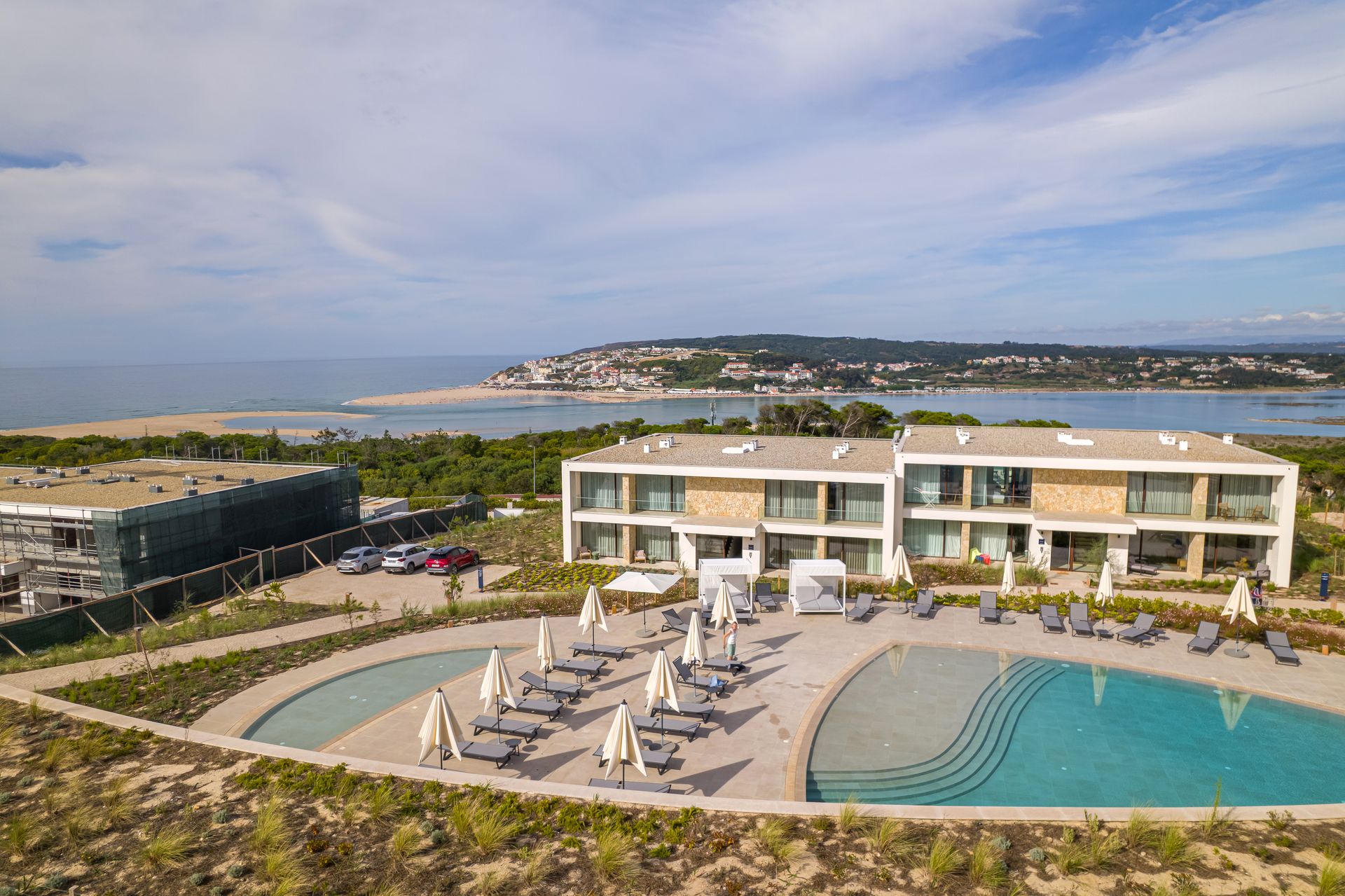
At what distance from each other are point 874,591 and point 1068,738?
900 centimetres

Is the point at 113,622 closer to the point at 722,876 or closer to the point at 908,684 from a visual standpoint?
the point at 722,876

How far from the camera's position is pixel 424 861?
30.5 feet

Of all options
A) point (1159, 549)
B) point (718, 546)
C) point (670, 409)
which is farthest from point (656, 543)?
point (670, 409)

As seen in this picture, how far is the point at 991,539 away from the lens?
25.9 meters

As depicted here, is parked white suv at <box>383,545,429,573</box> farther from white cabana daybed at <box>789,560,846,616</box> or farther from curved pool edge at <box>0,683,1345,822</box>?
curved pool edge at <box>0,683,1345,822</box>

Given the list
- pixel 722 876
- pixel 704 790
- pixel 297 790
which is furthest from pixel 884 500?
pixel 297 790

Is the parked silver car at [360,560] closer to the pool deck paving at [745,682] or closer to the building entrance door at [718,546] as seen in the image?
the pool deck paving at [745,682]

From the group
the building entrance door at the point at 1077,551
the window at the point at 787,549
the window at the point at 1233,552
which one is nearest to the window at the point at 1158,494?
the window at the point at 1233,552

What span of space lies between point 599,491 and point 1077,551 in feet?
57.0

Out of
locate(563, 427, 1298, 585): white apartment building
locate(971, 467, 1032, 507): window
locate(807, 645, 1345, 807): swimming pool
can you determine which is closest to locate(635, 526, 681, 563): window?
locate(563, 427, 1298, 585): white apartment building

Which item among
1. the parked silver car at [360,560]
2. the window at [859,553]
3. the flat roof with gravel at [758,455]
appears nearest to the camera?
the window at [859,553]

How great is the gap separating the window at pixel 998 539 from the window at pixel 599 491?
13.2 m

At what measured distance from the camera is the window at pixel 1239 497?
24.1 meters

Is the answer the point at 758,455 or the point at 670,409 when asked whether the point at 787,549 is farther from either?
the point at 670,409
